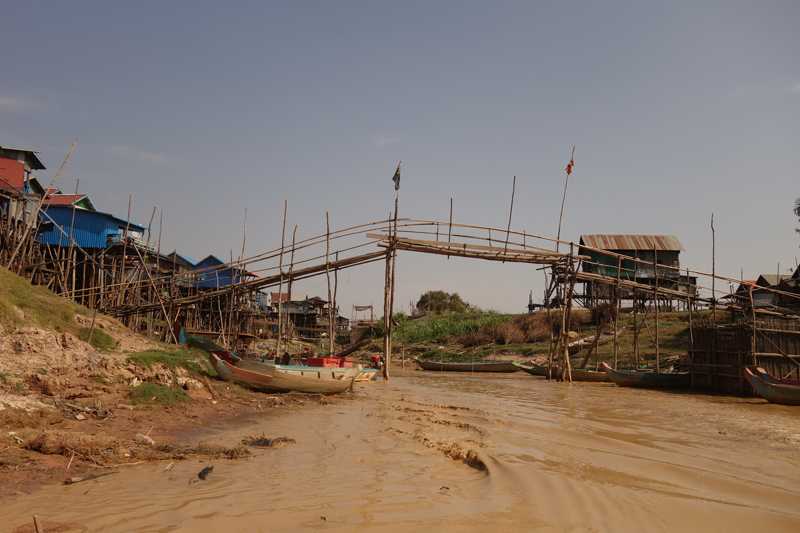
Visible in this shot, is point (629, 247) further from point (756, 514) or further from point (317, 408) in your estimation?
point (756, 514)

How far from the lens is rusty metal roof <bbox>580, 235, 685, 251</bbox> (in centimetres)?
3834

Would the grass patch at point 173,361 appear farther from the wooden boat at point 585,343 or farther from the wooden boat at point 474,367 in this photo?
the wooden boat at point 585,343

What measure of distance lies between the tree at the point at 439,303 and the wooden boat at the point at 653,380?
37661 mm

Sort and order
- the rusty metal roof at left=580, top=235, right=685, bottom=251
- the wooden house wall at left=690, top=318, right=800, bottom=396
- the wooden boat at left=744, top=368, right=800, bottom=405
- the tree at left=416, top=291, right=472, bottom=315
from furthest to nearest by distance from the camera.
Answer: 1. the tree at left=416, top=291, right=472, bottom=315
2. the rusty metal roof at left=580, top=235, right=685, bottom=251
3. the wooden house wall at left=690, top=318, right=800, bottom=396
4. the wooden boat at left=744, top=368, right=800, bottom=405

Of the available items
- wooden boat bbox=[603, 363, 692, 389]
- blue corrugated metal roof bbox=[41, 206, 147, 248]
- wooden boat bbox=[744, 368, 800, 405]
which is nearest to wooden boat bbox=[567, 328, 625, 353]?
wooden boat bbox=[603, 363, 692, 389]

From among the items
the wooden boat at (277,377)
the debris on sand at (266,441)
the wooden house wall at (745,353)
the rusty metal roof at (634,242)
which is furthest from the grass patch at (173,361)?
the rusty metal roof at (634,242)

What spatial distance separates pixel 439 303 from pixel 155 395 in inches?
2022

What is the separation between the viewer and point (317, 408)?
11.7 m

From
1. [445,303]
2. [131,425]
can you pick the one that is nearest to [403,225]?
[131,425]

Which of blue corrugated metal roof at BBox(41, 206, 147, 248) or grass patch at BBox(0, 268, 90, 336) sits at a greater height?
blue corrugated metal roof at BBox(41, 206, 147, 248)

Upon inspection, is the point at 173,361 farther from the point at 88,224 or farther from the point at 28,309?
the point at 88,224

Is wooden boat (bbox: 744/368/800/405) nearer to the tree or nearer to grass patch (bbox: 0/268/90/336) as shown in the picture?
grass patch (bbox: 0/268/90/336)

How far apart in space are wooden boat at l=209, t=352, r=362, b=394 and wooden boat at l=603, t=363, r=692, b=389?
12.2m

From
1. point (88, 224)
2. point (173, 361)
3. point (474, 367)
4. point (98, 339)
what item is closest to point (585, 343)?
point (474, 367)
